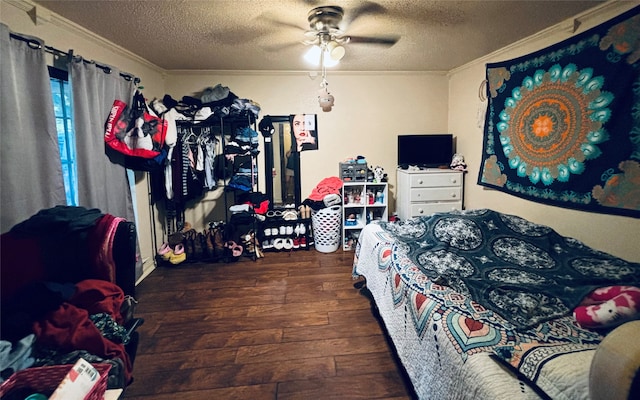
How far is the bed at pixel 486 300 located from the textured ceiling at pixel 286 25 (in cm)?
151

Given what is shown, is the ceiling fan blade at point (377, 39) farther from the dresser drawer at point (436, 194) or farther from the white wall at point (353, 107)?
the dresser drawer at point (436, 194)

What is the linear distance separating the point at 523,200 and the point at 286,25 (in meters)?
2.61

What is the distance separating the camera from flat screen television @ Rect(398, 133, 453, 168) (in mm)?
3916

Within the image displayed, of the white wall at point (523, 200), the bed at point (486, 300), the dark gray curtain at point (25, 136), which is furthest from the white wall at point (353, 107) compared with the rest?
the dark gray curtain at point (25, 136)

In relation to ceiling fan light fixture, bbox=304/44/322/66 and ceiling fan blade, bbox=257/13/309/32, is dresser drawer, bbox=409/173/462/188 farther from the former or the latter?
ceiling fan blade, bbox=257/13/309/32

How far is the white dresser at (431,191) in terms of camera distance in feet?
12.1

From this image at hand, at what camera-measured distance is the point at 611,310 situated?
46.7 inches

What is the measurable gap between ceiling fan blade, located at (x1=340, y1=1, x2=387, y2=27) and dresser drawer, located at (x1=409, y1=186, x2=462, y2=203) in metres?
2.15

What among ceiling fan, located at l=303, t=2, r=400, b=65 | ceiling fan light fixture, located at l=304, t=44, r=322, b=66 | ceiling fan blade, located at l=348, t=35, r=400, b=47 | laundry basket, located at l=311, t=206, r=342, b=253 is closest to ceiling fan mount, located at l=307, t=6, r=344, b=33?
ceiling fan, located at l=303, t=2, r=400, b=65

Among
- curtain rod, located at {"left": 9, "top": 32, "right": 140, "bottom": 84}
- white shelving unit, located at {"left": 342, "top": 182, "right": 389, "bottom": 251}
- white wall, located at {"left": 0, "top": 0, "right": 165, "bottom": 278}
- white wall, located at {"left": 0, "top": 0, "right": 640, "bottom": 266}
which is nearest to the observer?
curtain rod, located at {"left": 9, "top": 32, "right": 140, "bottom": 84}

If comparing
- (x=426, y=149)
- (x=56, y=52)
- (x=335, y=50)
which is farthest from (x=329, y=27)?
(x=426, y=149)

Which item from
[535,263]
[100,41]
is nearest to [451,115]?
[535,263]

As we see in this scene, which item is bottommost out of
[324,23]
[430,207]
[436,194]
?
[430,207]

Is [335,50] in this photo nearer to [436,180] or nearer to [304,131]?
[304,131]
